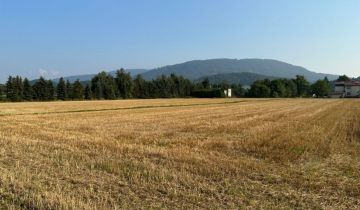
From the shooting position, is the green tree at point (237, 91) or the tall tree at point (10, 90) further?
the green tree at point (237, 91)

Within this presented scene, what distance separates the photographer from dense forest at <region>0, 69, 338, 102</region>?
10750 centimetres

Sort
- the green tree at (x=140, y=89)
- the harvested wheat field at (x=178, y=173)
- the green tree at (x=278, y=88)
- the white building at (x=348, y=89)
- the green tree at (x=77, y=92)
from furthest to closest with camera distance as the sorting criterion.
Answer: the white building at (x=348, y=89) → the green tree at (x=278, y=88) → the green tree at (x=140, y=89) → the green tree at (x=77, y=92) → the harvested wheat field at (x=178, y=173)

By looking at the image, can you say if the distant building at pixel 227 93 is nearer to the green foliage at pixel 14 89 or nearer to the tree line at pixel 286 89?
the tree line at pixel 286 89

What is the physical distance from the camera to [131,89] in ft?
441

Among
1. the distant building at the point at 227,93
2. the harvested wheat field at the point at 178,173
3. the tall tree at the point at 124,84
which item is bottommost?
the harvested wheat field at the point at 178,173

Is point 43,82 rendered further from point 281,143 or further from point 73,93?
point 281,143

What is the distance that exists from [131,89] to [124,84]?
261 cm

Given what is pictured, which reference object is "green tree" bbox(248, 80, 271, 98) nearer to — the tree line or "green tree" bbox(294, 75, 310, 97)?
the tree line

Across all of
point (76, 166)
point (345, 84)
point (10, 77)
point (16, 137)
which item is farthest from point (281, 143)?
point (345, 84)

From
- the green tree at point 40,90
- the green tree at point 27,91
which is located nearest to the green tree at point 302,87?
the green tree at point 40,90

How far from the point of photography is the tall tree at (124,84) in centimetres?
13338

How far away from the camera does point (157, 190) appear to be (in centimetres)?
921

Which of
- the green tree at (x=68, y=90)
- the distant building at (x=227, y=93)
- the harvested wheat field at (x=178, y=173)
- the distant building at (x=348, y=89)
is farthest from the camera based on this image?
the distant building at (x=348, y=89)

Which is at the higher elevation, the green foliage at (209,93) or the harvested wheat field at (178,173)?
the green foliage at (209,93)
